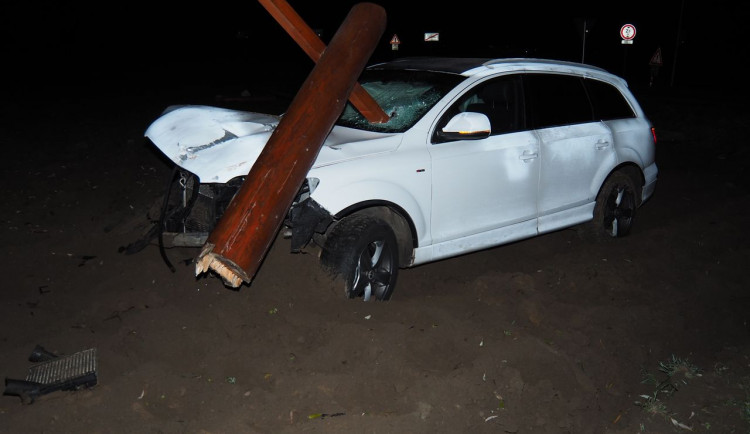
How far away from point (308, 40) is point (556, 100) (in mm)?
2339

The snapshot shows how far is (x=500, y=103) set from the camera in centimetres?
582

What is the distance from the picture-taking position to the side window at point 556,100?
5.96 meters

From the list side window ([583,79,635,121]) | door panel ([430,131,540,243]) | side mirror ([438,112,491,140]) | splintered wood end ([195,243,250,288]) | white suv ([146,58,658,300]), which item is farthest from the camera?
side window ([583,79,635,121])

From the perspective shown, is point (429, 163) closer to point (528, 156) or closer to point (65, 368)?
point (528, 156)

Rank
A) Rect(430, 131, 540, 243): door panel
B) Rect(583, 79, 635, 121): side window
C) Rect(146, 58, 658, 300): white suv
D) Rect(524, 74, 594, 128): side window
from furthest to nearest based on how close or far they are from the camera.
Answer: Rect(583, 79, 635, 121): side window < Rect(524, 74, 594, 128): side window < Rect(430, 131, 540, 243): door panel < Rect(146, 58, 658, 300): white suv

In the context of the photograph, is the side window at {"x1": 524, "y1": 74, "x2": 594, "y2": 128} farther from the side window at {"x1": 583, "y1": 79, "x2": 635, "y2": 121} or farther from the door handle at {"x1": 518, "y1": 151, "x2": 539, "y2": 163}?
the door handle at {"x1": 518, "y1": 151, "x2": 539, "y2": 163}

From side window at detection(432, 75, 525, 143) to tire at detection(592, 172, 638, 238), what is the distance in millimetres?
1431

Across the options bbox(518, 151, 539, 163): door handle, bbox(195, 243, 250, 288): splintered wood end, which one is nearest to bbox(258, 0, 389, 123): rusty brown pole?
bbox(518, 151, 539, 163): door handle

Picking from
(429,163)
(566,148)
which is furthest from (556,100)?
(429,163)

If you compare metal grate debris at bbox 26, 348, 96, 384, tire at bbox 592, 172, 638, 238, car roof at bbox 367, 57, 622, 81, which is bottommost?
tire at bbox 592, 172, 638, 238

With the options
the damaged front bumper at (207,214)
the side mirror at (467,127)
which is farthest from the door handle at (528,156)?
the damaged front bumper at (207,214)

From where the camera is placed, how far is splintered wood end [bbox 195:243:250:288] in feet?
14.1

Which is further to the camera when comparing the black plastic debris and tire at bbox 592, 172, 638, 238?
tire at bbox 592, 172, 638, 238

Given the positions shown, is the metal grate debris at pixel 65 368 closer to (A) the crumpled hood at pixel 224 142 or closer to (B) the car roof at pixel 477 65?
(A) the crumpled hood at pixel 224 142
